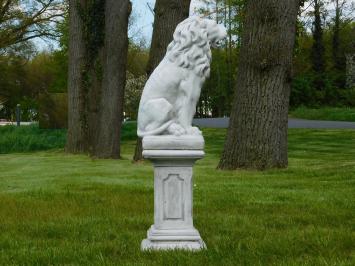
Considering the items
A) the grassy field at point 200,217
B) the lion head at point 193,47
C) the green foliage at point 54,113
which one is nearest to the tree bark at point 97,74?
the grassy field at point 200,217

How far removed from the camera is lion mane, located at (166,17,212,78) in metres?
5.84

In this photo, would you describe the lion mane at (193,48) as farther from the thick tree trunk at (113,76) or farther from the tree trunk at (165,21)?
the thick tree trunk at (113,76)

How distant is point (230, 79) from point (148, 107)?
2147 inches

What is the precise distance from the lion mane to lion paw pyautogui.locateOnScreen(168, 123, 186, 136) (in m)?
0.53

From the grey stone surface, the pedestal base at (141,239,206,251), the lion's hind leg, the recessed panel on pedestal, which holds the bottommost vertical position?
the pedestal base at (141,239,206,251)

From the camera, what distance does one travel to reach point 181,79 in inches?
230

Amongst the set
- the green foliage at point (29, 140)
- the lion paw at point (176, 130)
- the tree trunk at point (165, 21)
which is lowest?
the green foliage at point (29, 140)

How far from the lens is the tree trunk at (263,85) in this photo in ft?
38.9

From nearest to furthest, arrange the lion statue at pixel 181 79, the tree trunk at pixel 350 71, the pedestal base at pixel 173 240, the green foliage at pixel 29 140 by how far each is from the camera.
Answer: the pedestal base at pixel 173 240, the lion statue at pixel 181 79, the green foliage at pixel 29 140, the tree trunk at pixel 350 71

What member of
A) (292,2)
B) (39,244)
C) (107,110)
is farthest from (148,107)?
(107,110)

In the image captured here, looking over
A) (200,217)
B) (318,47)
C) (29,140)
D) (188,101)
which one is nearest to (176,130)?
(188,101)

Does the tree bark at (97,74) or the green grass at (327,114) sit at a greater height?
the tree bark at (97,74)

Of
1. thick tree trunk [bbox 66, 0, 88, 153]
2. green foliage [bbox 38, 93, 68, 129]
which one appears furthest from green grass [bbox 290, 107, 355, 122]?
thick tree trunk [bbox 66, 0, 88, 153]

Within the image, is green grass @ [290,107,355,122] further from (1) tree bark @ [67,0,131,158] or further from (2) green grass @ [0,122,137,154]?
(1) tree bark @ [67,0,131,158]
